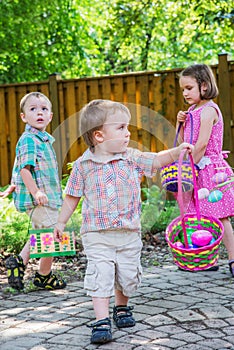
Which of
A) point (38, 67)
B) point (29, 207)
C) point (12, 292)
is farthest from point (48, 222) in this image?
point (38, 67)

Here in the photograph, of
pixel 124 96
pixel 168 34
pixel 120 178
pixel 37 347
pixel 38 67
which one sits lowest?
pixel 37 347

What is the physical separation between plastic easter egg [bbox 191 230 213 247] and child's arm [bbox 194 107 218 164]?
71 cm

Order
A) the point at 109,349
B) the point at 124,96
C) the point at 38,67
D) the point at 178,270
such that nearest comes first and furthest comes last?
the point at 109,349 < the point at 178,270 < the point at 124,96 < the point at 38,67

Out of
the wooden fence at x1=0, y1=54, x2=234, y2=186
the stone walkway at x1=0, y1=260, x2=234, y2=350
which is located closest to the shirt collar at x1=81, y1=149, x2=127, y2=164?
the stone walkway at x1=0, y1=260, x2=234, y2=350

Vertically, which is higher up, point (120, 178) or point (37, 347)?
point (120, 178)

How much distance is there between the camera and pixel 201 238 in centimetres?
411

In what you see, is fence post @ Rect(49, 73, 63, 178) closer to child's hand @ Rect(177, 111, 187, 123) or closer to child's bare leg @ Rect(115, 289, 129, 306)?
child's hand @ Rect(177, 111, 187, 123)

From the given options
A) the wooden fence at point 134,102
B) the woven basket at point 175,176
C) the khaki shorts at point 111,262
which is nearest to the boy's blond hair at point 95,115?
the khaki shorts at point 111,262

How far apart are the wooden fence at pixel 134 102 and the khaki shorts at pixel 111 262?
5031 millimetres

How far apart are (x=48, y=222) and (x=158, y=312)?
1164 millimetres

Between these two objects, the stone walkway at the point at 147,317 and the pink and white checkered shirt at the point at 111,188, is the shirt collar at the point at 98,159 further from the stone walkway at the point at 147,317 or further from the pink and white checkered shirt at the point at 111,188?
the stone walkway at the point at 147,317

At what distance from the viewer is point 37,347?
3.33m

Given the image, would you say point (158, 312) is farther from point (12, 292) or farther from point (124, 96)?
point (124, 96)

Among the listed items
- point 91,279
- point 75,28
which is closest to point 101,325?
point 91,279
